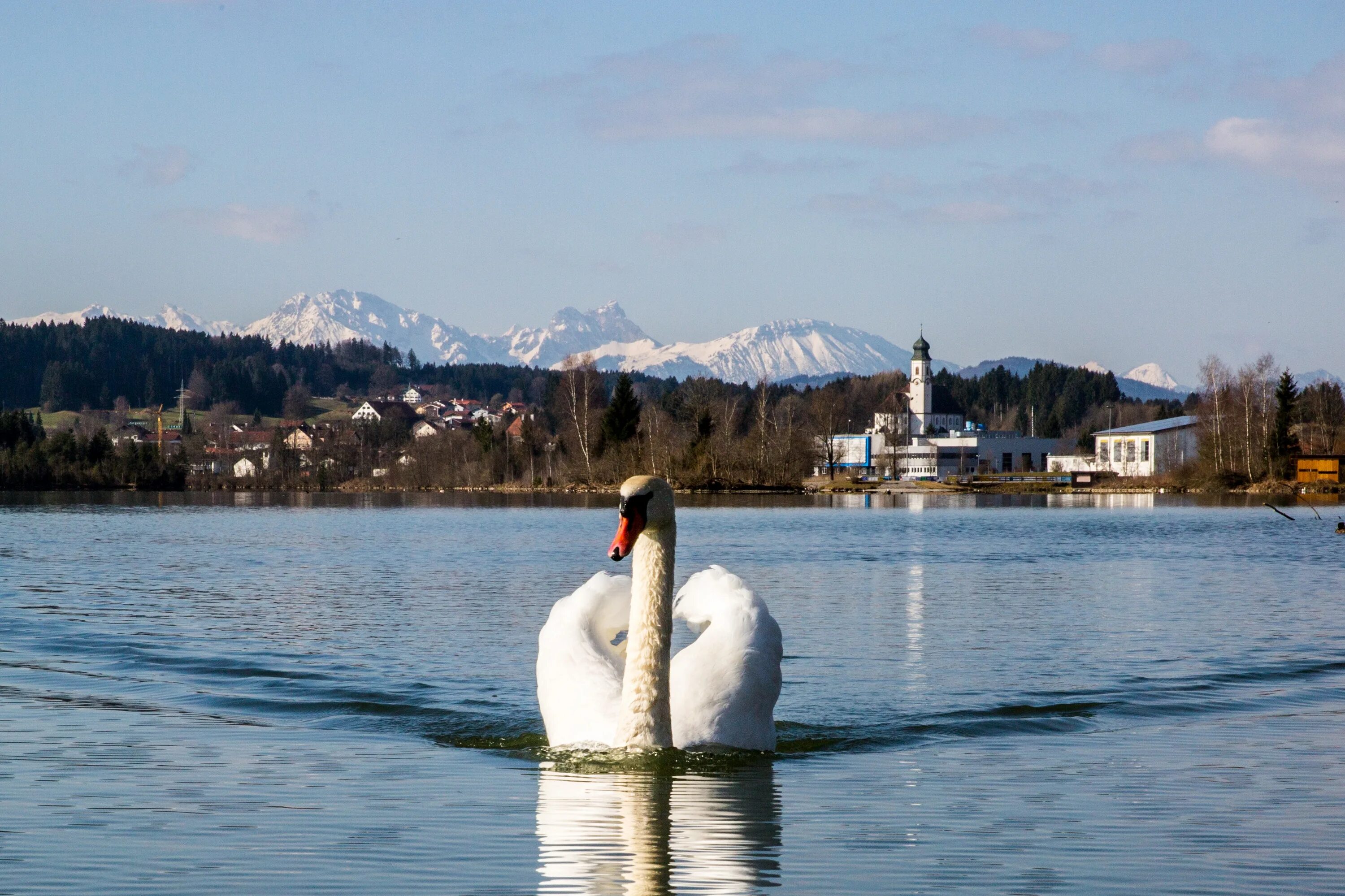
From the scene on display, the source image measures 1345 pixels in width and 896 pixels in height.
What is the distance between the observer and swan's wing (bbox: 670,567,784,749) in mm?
10773

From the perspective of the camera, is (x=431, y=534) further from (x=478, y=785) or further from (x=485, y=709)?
(x=478, y=785)

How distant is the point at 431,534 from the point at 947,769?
4068cm

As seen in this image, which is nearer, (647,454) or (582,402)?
(647,454)

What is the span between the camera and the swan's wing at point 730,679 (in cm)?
1077

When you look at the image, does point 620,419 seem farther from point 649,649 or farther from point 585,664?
point 649,649

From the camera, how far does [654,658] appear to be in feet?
33.7

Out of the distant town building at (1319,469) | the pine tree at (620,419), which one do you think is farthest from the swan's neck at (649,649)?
the distant town building at (1319,469)

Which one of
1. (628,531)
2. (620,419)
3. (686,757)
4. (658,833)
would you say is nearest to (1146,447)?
(620,419)

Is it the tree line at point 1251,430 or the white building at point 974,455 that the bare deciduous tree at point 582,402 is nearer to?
the tree line at point 1251,430

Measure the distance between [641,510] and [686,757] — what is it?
1777 millimetres

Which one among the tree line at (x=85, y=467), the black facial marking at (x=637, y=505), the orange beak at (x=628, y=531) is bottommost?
the orange beak at (x=628, y=531)

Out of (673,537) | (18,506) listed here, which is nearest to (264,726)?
(673,537)

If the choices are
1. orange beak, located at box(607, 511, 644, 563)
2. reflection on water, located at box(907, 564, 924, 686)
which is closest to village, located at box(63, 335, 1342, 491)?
reflection on water, located at box(907, 564, 924, 686)

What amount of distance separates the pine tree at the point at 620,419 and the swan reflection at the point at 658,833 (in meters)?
96.3
